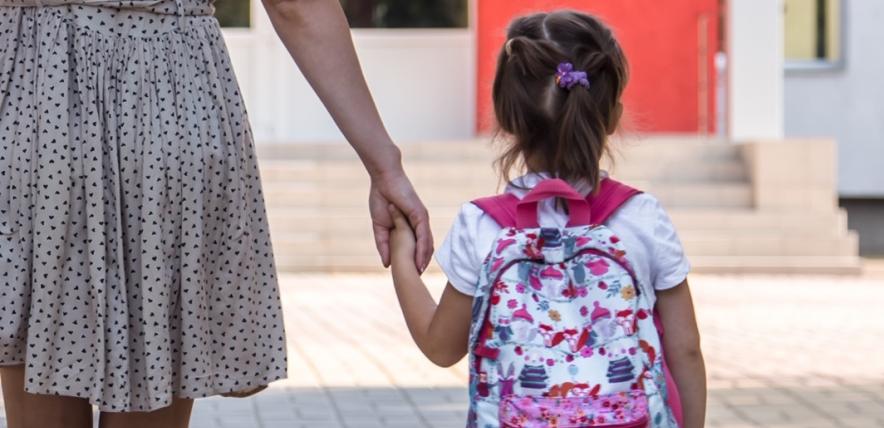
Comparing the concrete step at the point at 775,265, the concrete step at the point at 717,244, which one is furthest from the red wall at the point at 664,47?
the concrete step at the point at 775,265

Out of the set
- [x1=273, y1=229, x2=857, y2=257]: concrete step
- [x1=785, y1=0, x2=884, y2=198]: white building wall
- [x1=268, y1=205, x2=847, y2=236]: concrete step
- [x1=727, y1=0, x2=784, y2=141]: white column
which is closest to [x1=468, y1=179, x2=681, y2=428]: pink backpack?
[x1=273, y1=229, x2=857, y2=257]: concrete step

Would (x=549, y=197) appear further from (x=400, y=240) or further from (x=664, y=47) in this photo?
(x=664, y=47)

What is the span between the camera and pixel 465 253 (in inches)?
103

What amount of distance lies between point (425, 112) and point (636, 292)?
48.0ft

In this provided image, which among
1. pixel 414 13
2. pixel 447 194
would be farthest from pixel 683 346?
pixel 414 13

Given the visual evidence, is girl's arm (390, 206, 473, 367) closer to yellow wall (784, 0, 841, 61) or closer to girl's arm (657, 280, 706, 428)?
girl's arm (657, 280, 706, 428)

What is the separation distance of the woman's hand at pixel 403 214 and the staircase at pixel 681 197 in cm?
977

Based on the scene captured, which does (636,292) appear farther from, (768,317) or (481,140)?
(481,140)

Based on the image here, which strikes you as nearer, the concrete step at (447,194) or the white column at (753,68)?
the concrete step at (447,194)

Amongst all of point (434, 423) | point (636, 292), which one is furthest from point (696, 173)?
point (636, 292)

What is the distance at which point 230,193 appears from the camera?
8.55ft

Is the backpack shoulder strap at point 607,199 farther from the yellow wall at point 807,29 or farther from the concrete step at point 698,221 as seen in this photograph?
the yellow wall at point 807,29

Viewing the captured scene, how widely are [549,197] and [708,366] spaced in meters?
4.89

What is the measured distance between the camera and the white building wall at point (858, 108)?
696 inches
